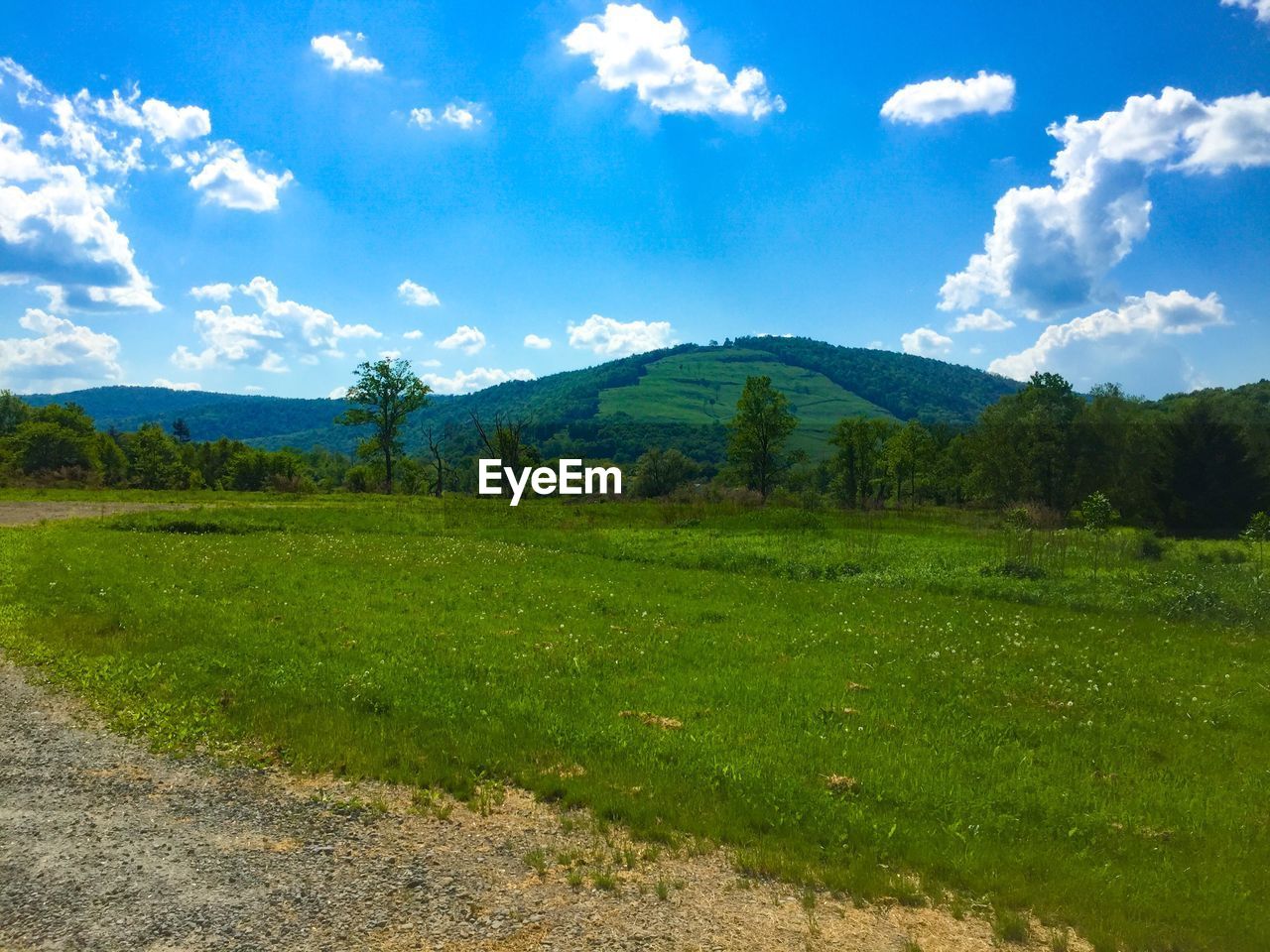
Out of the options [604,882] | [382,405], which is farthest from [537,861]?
[382,405]

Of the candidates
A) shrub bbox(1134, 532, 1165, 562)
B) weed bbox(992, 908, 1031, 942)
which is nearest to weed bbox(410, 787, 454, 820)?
weed bbox(992, 908, 1031, 942)

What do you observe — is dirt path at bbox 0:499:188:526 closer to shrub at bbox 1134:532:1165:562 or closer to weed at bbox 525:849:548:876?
weed at bbox 525:849:548:876

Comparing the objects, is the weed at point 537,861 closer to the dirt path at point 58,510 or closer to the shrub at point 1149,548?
the shrub at point 1149,548

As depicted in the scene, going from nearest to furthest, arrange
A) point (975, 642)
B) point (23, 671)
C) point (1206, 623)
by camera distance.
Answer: point (23, 671) → point (975, 642) → point (1206, 623)

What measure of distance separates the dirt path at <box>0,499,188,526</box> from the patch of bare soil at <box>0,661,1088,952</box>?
38208 mm

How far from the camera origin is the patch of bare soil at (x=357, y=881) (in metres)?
5.80

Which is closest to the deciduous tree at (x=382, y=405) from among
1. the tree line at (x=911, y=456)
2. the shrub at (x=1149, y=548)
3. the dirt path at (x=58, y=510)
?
the tree line at (x=911, y=456)

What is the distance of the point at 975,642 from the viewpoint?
55.3 ft

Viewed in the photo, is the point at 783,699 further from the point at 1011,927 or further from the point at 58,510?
the point at 58,510

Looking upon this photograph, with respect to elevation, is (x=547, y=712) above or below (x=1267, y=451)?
below

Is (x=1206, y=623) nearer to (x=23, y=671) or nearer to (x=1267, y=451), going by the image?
(x=23, y=671)

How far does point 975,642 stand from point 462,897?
46.4 ft

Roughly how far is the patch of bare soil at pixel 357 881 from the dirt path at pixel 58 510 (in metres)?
38.2

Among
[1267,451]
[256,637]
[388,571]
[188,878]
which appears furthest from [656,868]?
[1267,451]
